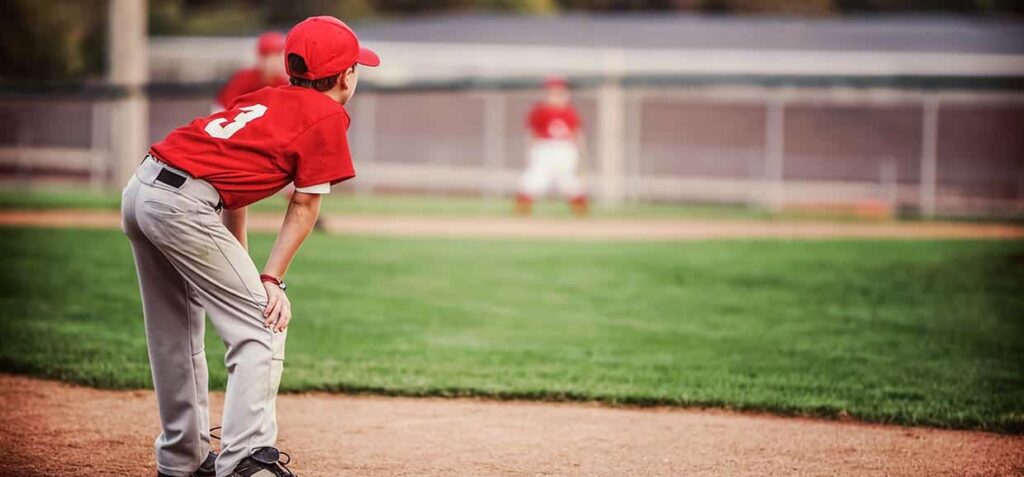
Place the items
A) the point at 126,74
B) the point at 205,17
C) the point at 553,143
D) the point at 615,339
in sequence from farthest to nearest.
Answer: the point at 205,17 → the point at 126,74 → the point at 553,143 → the point at 615,339

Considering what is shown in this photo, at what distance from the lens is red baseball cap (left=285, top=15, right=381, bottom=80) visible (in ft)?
13.7

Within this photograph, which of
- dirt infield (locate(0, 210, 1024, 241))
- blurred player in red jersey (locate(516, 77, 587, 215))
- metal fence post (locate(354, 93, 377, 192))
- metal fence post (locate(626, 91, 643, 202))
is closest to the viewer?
dirt infield (locate(0, 210, 1024, 241))

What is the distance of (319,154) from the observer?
4121mm

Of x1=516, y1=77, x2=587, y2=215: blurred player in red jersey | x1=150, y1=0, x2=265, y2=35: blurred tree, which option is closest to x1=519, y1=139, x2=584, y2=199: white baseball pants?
x1=516, y1=77, x2=587, y2=215: blurred player in red jersey

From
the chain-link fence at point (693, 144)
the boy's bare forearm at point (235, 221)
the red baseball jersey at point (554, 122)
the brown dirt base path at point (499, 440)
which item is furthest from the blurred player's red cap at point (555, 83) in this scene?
the boy's bare forearm at point (235, 221)

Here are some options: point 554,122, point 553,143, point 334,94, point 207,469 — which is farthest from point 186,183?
point 553,143

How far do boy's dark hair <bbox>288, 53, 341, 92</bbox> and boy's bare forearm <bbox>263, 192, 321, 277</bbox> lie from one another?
0.40 meters

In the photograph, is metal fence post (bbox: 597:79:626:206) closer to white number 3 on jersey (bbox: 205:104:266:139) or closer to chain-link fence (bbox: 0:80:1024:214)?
chain-link fence (bbox: 0:80:1024:214)

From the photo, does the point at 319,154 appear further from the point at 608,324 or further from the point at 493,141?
the point at 493,141

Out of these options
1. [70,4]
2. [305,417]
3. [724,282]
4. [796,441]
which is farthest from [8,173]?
[796,441]

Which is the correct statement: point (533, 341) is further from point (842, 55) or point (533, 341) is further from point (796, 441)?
point (842, 55)

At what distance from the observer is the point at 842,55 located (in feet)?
90.0

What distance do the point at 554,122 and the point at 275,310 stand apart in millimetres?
15053

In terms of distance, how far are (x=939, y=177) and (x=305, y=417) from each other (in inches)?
709
